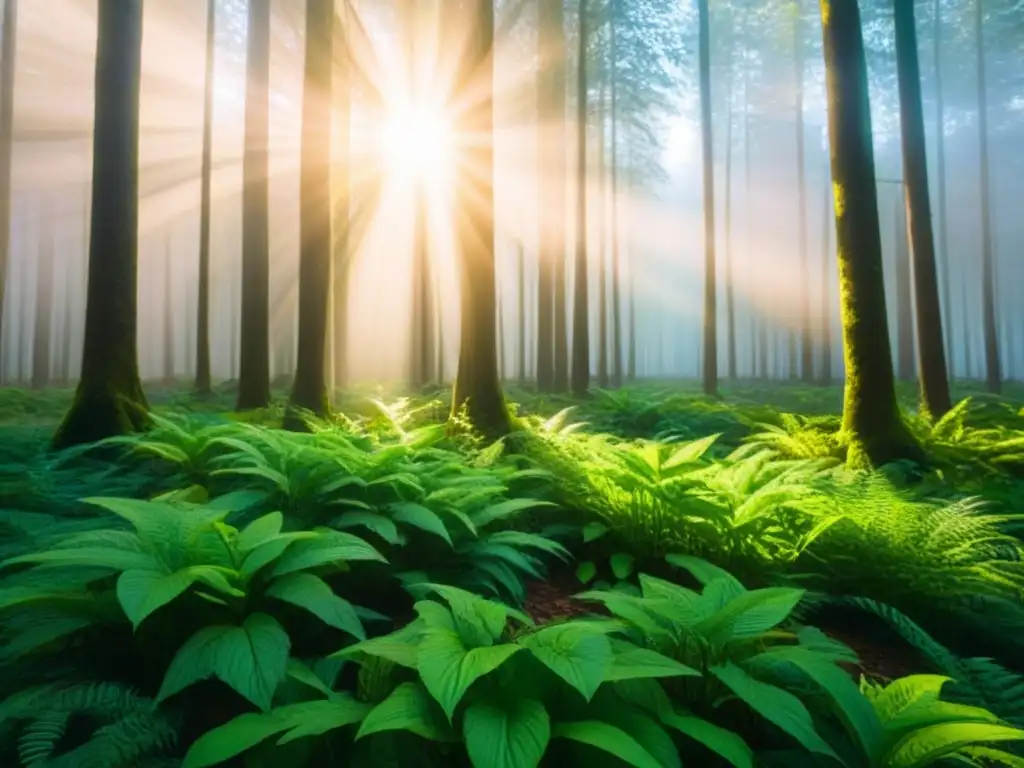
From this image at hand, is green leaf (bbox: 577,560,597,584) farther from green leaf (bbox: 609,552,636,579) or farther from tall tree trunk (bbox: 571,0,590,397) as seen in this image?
tall tree trunk (bbox: 571,0,590,397)

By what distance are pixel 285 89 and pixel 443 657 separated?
21.9 meters

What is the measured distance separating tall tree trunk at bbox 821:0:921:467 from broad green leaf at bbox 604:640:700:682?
565cm

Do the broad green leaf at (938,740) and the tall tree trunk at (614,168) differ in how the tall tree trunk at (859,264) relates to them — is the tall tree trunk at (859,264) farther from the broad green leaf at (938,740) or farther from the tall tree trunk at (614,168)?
the tall tree trunk at (614,168)

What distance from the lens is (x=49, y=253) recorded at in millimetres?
28734

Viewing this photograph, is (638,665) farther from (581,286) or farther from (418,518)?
(581,286)

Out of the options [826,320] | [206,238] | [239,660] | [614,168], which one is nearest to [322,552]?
[239,660]

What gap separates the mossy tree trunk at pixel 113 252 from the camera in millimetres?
6301

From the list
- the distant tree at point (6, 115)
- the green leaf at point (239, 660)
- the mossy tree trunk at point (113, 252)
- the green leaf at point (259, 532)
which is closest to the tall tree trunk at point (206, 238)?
the distant tree at point (6, 115)

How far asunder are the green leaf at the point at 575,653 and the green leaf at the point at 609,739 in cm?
11

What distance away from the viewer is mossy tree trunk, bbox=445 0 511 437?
8039 millimetres

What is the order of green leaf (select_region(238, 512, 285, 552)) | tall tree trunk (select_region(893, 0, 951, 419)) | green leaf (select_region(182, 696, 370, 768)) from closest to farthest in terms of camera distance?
green leaf (select_region(182, 696, 370, 768)), green leaf (select_region(238, 512, 285, 552)), tall tree trunk (select_region(893, 0, 951, 419))

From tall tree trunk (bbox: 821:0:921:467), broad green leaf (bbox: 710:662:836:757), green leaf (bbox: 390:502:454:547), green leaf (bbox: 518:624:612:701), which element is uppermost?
tall tree trunk (bbox: 821:0:921:467)

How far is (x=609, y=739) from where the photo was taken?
190 cm

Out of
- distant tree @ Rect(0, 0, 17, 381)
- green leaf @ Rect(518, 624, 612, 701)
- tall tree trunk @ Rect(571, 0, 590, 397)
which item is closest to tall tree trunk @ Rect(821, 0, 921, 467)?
green leaf @ Rect(518, 624, 612, 701)
